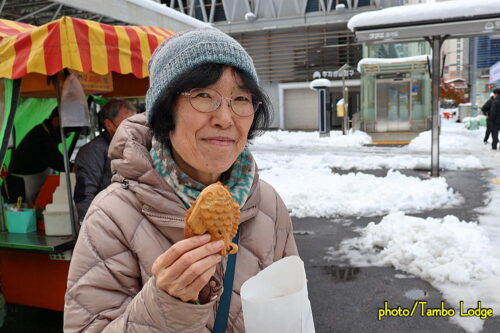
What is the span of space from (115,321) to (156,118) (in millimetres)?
700

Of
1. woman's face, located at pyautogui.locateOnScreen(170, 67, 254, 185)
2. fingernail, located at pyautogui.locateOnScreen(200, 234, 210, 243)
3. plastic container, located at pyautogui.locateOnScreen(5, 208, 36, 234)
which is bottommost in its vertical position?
plastic container, located at pyautogui.locateOnScreen(5, 208, 36, 234)

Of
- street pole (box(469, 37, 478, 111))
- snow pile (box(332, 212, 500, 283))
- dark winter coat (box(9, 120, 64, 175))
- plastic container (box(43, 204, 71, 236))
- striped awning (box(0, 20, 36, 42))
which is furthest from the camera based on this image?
street pole (box(469, 37, 478, 111))

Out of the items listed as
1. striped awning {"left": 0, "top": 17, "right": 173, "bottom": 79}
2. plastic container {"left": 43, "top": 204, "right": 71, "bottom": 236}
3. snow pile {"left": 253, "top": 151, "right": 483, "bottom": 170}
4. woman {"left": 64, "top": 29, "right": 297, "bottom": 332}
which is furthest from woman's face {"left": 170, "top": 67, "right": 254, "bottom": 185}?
snow pile {"left": 253, "top": 151, "right": 483, "bottom": 170}

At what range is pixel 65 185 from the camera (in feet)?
14.4

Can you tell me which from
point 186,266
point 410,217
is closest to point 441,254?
point 410,217

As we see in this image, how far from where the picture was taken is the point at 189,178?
147cm

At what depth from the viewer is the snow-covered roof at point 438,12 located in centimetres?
886

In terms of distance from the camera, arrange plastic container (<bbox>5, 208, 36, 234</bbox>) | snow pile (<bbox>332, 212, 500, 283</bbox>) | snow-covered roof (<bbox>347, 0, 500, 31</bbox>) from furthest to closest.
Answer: snow-covered roof (<bbox>347, 0, 500, 31</bbox>), snow pile (<bbox>332, 212, 500, 283</bbox>), plastic container (<bbox>5, 208, 36, 234</bbox>)

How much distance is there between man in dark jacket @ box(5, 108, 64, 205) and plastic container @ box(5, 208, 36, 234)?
1.73ft

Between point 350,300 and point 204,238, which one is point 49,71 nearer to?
point 204,238

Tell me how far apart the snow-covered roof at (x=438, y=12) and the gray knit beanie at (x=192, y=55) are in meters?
8.91

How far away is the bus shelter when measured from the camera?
8922mm

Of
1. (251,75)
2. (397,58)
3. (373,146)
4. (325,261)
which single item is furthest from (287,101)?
(251,75)

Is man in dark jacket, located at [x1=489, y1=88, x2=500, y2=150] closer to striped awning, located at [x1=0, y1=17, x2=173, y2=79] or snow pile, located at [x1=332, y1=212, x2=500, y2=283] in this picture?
snow pile, located at [x1=332, y1=212, x2=500, y2=283]
